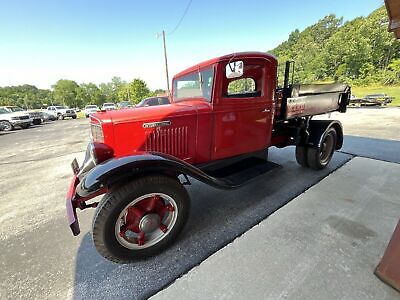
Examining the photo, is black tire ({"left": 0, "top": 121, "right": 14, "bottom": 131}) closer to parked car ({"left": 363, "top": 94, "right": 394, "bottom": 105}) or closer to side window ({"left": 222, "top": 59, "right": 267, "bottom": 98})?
side window ({"left": 222, "top": 59, "right": 267, "bottom": 98})

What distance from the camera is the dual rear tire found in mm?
3731

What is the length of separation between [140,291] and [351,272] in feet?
5.77

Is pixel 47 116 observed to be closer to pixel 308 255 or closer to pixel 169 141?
pixel 169 141

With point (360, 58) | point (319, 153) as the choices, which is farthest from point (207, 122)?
point (360, 58)

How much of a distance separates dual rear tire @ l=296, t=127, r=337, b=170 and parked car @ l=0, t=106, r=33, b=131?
60.8 feet

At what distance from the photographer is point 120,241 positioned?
1.92 metres

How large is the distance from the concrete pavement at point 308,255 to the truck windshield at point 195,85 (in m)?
1.78

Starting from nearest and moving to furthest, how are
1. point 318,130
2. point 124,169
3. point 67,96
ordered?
point 124,169, point 318,130, point 67,96

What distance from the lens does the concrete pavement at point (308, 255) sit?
1.60 m

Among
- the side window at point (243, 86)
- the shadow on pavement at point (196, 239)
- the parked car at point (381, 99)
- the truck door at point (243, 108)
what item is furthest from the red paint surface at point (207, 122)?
the parked car at point (381, 99)

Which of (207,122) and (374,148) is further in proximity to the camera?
(374,148)

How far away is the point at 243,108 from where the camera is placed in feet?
9.26

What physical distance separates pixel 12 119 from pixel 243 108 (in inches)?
717

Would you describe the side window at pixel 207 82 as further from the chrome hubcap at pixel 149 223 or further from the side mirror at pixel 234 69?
the chrome hubcap at pixel 149 223
